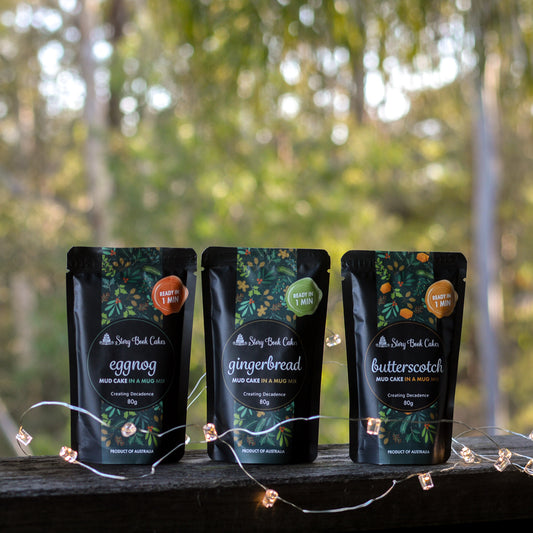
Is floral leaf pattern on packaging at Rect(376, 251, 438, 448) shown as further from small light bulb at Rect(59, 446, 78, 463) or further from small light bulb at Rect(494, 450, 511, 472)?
small light bulb at Rect(59, 446, 78, 463)

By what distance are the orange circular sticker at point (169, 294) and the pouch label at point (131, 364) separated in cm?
2

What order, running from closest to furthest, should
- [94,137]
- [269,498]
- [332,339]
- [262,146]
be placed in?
1. [269,498]
2. [332,339]
3. [262,146]
4. [94,137]

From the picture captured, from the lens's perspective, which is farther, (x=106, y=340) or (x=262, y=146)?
(x=262, y=146)

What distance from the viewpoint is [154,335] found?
1.80ft

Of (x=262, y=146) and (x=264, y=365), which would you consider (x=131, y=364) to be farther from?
(x=262, y=146)

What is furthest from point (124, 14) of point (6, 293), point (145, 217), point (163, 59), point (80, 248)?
point (80, 248)

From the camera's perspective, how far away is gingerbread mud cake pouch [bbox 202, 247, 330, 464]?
21.7 inches

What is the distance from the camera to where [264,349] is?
56cm

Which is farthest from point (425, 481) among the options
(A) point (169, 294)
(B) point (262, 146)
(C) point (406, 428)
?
(B) point (262, 146)

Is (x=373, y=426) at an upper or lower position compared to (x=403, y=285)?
lower

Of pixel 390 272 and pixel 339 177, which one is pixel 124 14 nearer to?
pixel 339 177

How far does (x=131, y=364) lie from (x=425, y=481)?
0.82 feet

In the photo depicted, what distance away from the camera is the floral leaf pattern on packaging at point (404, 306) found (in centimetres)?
55

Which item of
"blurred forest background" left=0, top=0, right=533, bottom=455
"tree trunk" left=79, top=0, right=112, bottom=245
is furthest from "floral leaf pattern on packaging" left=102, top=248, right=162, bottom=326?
"tree trunk" left=79, top=0, right=112, bottom=245
